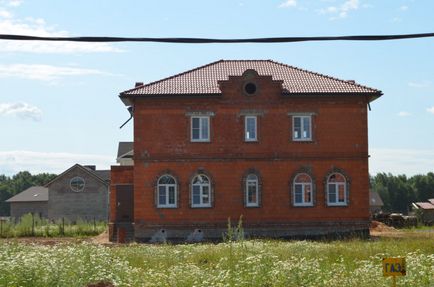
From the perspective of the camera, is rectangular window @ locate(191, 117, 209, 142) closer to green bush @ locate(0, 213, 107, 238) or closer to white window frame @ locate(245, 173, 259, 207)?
white window frame @ locate(245, 173, 259, 207)

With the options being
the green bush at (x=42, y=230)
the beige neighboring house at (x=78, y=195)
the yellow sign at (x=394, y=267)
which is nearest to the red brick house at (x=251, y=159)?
the green bush at (x=42, y=230)

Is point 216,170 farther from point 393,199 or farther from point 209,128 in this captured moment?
point 393,199

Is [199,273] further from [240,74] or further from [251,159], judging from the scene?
[240,74]

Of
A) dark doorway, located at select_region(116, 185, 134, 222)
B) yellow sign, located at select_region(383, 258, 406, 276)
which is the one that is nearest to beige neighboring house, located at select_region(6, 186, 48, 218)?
dark doorway, located at select_region(116, 185, 134, 222)

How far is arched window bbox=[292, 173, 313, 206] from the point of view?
34.8 m

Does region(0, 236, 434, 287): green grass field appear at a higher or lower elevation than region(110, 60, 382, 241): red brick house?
lower

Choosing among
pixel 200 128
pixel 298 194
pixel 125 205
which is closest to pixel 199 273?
pixel 200 128

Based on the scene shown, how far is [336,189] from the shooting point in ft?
115

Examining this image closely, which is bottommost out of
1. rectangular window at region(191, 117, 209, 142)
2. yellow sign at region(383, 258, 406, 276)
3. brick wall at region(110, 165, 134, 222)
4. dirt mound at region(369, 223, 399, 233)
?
dirt mound at region(369, 223, 399, 233)

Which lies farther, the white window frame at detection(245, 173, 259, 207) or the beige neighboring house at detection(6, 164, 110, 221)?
the beige neighboring house at detection(6, 164, 110, 221)

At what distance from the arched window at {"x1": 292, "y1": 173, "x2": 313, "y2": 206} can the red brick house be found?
0.05 meters

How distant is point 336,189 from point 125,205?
1087 centimetres

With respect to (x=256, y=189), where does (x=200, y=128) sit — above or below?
above

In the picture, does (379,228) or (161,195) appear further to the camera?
(379,228)
